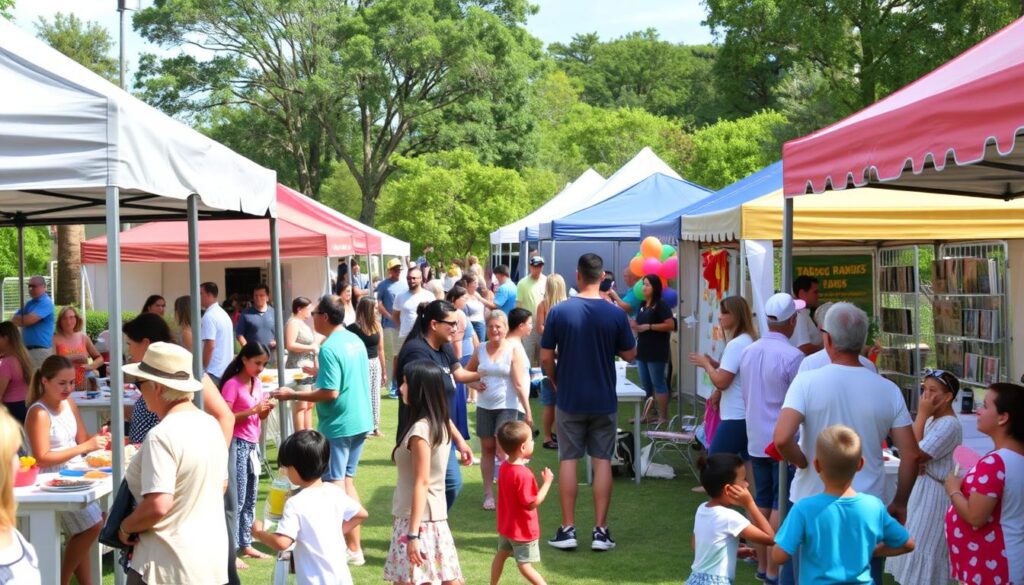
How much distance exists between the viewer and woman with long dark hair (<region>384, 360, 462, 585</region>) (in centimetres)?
493

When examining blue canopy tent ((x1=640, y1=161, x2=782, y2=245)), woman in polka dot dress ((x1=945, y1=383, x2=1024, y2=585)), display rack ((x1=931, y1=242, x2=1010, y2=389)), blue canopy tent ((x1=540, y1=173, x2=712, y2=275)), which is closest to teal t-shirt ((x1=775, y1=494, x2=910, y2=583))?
woman in polka dot dress ((x1=945, y1=383, x2=1024, y2=585))

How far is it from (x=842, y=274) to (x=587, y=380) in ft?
18.3

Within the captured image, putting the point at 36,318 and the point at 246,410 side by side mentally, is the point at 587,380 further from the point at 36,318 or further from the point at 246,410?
the point at 36,318

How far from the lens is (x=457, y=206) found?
124 ft

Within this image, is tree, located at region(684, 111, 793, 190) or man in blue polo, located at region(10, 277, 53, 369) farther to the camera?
tree, located at region(684, 111, 793, 190)

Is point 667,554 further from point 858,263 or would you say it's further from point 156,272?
point 156,272

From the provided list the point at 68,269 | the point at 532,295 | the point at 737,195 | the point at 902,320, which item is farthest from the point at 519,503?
the point at 68,269

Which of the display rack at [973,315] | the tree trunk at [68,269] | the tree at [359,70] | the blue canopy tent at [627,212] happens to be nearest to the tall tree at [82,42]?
the tree at [359,70]

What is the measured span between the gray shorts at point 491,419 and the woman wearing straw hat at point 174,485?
3.78 meters

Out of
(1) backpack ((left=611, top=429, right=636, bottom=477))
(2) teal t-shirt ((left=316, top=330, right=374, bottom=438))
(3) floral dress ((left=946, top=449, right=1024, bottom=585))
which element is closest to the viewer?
(3) floral dress ((left=946, top=449, right=1024, bottom=585))

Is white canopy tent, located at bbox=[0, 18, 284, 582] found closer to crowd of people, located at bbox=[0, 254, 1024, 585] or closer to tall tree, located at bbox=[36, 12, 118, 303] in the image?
crowd of people, located at bbox=[0, 254, 1024, 585]

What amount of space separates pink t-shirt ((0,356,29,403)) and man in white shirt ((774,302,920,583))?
5.48 meters

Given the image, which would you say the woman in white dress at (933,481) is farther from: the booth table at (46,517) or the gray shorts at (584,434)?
the booth table at (46,517)

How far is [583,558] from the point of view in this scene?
22.8ft
